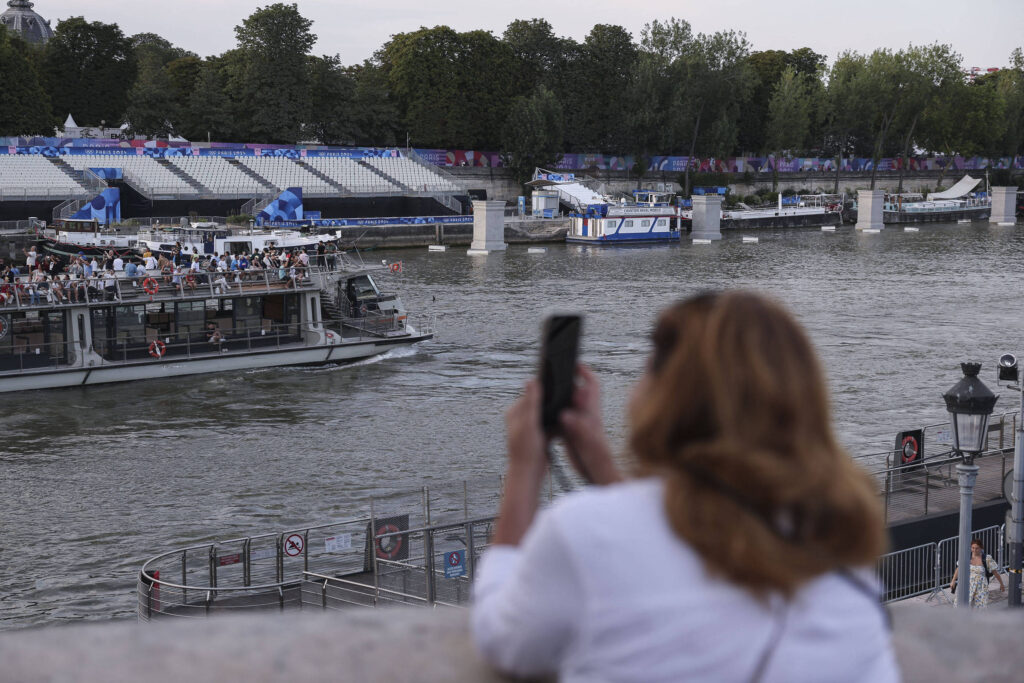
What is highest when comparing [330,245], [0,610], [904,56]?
[904,56]

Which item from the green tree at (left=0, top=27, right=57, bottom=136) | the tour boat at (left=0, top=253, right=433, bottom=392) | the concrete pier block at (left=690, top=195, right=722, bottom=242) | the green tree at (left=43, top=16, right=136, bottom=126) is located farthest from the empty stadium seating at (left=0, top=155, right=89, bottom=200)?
the tour boat at (left=0, top=253, right=433, bottom=392)

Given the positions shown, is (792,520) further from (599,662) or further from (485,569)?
(485,569)

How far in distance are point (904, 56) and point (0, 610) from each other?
9471 cm

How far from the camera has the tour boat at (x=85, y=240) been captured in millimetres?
44356

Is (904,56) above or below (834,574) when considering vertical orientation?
above

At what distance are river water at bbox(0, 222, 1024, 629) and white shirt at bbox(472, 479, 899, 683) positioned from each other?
14.2 m

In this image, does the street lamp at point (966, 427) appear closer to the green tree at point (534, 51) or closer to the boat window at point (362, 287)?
the boat window at point (362, 287)

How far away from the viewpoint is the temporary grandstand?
63062 millimetres

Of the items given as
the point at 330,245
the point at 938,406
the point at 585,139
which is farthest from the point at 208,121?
the point at 938,406

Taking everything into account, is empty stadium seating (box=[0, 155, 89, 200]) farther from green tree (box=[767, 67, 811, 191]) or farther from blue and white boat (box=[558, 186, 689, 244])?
green tree (box=[767, 67, 811, 191])

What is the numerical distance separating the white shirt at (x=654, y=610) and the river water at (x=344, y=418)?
14.2 metres

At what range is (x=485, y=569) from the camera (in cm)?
194

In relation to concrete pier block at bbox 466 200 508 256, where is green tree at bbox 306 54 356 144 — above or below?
above

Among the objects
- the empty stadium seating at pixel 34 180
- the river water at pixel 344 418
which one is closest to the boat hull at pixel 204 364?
the river water at pixel 344 418
